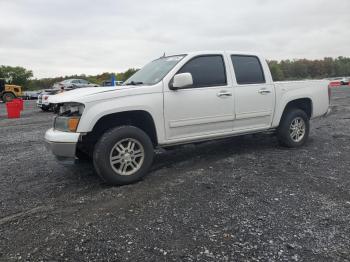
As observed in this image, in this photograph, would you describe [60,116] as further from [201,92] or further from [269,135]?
[269,135]

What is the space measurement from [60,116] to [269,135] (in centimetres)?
477

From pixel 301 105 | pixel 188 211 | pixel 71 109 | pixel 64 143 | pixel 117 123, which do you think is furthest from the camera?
pixel 301 105

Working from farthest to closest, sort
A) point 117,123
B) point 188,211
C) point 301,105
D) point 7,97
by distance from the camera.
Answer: point 7,97
point 301,105
point 117,123
point 188,211

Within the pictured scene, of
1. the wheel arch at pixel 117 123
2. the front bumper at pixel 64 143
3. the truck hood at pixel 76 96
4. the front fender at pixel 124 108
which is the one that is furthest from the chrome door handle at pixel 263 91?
the front bumper at pixel 64 143

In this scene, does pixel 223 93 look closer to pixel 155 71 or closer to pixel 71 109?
pixel 155 71

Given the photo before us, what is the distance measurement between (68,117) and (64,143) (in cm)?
33

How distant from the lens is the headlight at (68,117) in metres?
4.18

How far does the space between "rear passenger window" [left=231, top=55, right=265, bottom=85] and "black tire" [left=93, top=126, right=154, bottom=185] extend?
2080 mm

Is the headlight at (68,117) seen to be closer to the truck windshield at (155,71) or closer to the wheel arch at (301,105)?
the truck windshield at (155,71)

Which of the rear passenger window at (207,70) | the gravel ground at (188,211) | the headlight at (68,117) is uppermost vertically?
the rear passenger window at (207,70)

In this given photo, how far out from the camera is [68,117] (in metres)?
4.26

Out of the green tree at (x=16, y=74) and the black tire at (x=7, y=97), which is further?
the green tree at (x=16, y=74)

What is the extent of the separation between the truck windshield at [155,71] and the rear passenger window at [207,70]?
213 millimetres

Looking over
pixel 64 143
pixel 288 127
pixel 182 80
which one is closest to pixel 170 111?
pixel 182 80
